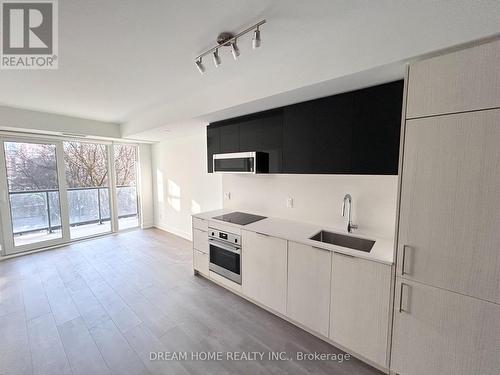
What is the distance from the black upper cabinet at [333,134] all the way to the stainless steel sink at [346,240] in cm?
73

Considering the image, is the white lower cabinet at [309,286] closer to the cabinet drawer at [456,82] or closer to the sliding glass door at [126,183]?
the cabinet drawer at [456,82]

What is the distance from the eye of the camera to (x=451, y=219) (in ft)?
4.26

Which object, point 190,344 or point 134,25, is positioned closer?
point 134,25

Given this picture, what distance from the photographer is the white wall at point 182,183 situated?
4.18m

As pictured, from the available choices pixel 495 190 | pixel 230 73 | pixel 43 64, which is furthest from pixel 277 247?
pixel 43 64

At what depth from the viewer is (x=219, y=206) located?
3.96m

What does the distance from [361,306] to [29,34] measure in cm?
337

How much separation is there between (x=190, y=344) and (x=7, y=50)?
3.06 meters

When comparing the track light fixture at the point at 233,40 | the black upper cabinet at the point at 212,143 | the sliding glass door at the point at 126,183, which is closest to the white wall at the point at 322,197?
the black upper cabinet at the point at 212,143

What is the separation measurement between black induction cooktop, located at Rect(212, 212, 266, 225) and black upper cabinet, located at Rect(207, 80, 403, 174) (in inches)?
31.0

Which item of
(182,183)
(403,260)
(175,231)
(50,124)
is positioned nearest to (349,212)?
(403,260)

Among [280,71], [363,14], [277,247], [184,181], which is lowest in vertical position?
[277,247]

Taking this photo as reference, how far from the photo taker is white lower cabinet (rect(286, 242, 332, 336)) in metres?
1.88

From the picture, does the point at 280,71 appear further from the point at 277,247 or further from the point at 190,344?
the point at 190,344
